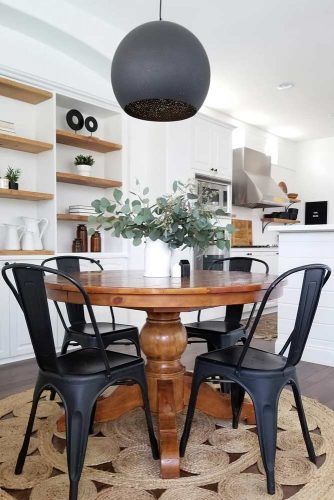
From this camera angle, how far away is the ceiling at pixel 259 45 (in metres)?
3.53

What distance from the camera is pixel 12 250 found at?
11.1 feet

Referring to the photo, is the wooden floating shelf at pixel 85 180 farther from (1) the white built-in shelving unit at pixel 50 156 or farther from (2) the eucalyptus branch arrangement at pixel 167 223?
(2) the eucalyptus branch arrangement at pixel 167 223

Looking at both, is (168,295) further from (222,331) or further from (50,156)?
(50,156)

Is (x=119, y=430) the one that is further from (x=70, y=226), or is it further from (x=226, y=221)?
(x=226, y=221)

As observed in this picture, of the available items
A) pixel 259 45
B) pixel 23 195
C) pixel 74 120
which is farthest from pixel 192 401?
pixel 259 45

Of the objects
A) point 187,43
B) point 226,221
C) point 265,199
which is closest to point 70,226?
point 226,221

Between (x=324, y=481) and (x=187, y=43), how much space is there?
193cm

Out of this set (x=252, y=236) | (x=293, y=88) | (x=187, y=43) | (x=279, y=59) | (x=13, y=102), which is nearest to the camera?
(x=187, y=43)

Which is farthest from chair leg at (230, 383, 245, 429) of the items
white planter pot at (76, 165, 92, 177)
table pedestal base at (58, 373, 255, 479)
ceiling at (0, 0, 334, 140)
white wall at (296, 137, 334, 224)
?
white wall at (296, 137, 334, 224)

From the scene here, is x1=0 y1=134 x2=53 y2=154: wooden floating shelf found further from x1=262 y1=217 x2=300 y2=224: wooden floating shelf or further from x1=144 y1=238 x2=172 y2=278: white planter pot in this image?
x1=262 y1=217 x2=300 y2=224: wooden floating shelf

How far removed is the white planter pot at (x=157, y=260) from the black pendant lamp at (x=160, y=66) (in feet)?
2.30

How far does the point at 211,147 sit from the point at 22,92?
97.3 inches

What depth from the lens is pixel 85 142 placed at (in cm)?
401

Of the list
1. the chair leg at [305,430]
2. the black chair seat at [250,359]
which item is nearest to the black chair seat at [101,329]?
the black chair seat at [250,359]
